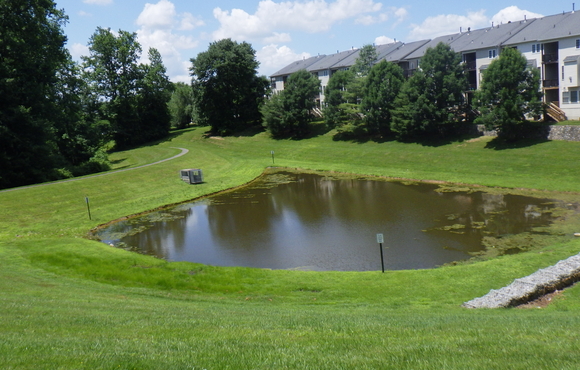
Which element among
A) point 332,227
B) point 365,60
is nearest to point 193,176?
point 332,227

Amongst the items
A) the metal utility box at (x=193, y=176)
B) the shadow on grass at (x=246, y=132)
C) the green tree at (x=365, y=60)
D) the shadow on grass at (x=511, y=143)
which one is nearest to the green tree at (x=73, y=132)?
the metal utility box at (x=193, y=176)

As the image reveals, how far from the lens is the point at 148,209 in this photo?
37.0 m

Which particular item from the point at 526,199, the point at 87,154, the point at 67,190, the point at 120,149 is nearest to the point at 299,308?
the point at 526,199

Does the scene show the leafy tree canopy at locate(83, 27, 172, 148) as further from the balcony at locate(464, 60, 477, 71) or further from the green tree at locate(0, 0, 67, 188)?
the balcony at locate(464, 60, 477, 71)

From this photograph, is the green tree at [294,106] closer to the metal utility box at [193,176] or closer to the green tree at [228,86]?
the green tree at [228,86]

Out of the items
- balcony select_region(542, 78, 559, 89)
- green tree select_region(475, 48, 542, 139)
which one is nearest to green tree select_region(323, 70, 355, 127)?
green tree select_region(475, 48, 542, 139)

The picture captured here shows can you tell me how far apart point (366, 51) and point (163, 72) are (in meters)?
39.5

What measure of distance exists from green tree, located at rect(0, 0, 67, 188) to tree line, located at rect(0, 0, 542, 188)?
0.11m

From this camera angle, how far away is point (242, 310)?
1409 cm

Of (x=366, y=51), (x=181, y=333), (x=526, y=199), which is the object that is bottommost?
(x=526, y=199)

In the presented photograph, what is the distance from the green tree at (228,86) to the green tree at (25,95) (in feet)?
115

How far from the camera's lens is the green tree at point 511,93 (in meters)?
47.8

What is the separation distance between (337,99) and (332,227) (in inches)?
1822

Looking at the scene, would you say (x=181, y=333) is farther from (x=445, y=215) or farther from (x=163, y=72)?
(x=163, y=72)
